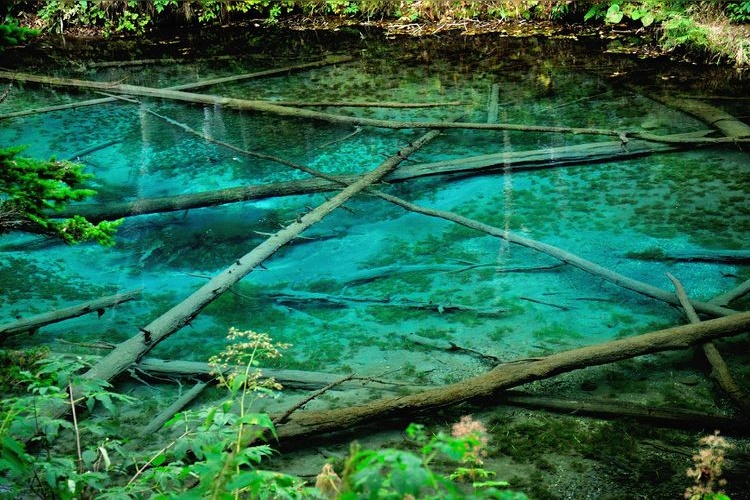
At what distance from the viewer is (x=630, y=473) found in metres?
3.59

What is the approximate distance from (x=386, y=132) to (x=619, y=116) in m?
3.08

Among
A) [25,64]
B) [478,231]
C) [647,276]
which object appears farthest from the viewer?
[25,64]

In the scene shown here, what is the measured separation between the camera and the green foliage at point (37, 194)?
3.33 meters

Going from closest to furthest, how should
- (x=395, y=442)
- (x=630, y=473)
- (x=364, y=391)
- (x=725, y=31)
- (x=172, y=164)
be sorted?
1. (x=630, y=473)
2. (x=395, y=442)
3. (x=364, y=391)
4. (x=172, y=164)
5. (x=725, y=31)

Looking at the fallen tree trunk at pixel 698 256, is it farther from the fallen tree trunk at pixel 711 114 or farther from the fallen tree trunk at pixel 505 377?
the fallen tree trunk at pixel 711 114

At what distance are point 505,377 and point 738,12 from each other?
9694 mm

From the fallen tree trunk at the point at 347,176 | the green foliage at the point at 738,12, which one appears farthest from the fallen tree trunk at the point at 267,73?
the green foliage at the point at 738,12

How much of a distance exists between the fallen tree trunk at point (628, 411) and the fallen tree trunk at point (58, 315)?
10.6 ft

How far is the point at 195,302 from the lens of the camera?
16.6ft

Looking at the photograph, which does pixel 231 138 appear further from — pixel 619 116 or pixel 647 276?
pixel 647 276

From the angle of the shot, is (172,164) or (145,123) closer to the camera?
(172,164)

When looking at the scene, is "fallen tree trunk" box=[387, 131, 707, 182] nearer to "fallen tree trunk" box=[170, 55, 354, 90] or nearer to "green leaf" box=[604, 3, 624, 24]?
"fallen tree trunk" box=[170, 55, 354, 90]

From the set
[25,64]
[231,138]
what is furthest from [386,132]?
[25,64]

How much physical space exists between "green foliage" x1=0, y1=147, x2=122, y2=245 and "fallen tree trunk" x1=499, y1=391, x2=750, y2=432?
2.70m
